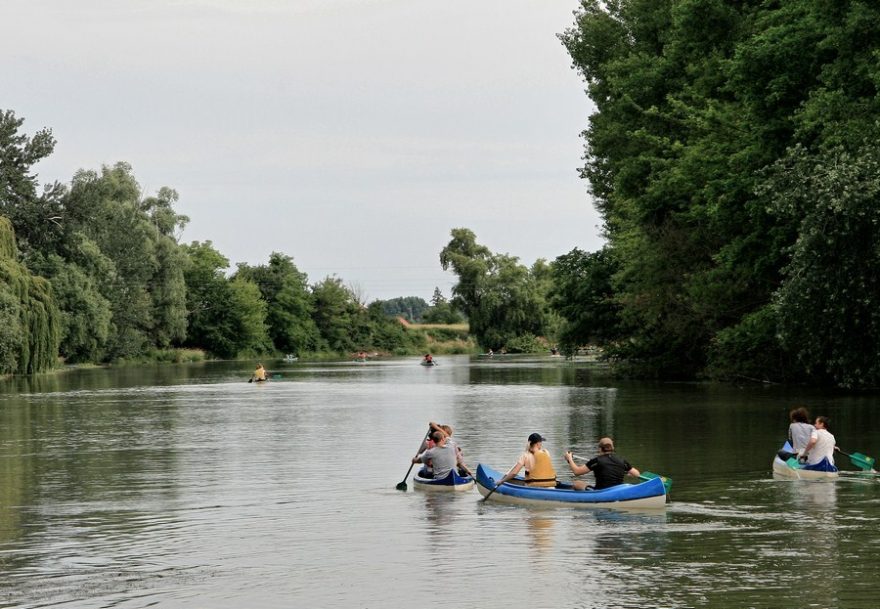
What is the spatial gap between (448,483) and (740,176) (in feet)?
71.6

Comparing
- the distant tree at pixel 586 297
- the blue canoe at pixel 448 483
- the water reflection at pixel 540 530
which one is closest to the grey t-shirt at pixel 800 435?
the blue canoe at pixel 448 483

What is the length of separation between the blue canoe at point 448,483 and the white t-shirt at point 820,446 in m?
6.65

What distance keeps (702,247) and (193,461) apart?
33.7 metres

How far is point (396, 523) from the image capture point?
820 inches

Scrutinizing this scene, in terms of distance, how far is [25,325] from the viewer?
268ft

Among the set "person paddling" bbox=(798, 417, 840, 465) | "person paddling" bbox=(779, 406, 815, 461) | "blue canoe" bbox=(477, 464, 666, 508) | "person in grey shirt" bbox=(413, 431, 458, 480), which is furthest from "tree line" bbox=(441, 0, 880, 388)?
"blue canoe" bbox=(477, 464, 666, 508)

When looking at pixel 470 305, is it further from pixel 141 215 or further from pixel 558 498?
pixel 558 498

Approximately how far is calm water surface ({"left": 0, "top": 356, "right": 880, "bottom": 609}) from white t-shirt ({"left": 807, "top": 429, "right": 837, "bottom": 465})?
0.76 m

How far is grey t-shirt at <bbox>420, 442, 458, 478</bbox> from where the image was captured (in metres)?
24.9

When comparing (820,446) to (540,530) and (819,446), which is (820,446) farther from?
Result: (540,530)

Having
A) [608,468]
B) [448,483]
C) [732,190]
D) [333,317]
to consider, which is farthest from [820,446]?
[333,317]

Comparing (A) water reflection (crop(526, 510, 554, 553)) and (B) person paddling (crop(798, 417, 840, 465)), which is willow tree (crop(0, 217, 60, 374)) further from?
(A) water reflection (crop(526, 510, 554, 553))

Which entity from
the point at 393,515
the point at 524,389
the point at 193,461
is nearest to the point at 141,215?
the point at 524,389

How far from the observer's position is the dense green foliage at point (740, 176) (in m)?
37.5
